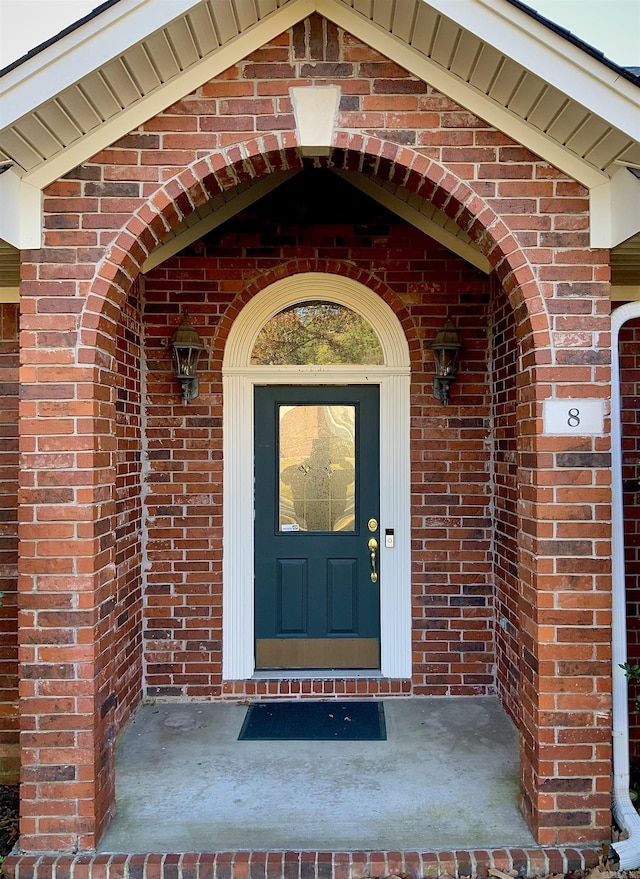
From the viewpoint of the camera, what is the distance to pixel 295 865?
8.80 ft

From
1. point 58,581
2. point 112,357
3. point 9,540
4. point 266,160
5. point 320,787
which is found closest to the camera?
point 58,581

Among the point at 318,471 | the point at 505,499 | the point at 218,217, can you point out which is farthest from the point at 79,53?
the point at 505,499

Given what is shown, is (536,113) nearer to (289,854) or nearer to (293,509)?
(293,509)

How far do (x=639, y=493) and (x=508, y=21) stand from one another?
8.59ft

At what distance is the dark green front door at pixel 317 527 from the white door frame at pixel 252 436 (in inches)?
3.1

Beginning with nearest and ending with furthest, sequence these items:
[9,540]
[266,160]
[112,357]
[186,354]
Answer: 1. [266,160]
2. [112,357]
3. [9,540]
4. [186,354]

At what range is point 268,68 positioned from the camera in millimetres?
2855

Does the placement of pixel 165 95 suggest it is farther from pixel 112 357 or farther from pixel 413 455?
pixel 413 455

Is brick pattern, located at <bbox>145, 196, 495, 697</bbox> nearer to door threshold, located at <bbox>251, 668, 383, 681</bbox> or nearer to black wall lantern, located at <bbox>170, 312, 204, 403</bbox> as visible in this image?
black wall lantern, located at <bbox>170, 312, 204, 403</bbox>

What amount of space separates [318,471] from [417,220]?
74.6 inches

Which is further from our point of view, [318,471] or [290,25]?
[318,471]

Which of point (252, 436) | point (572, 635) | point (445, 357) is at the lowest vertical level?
point (572, 635)

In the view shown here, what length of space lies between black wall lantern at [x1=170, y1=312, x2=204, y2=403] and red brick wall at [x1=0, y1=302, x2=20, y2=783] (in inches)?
39.0

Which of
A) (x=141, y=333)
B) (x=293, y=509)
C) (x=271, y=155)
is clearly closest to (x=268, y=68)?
(x=271, y=155)
